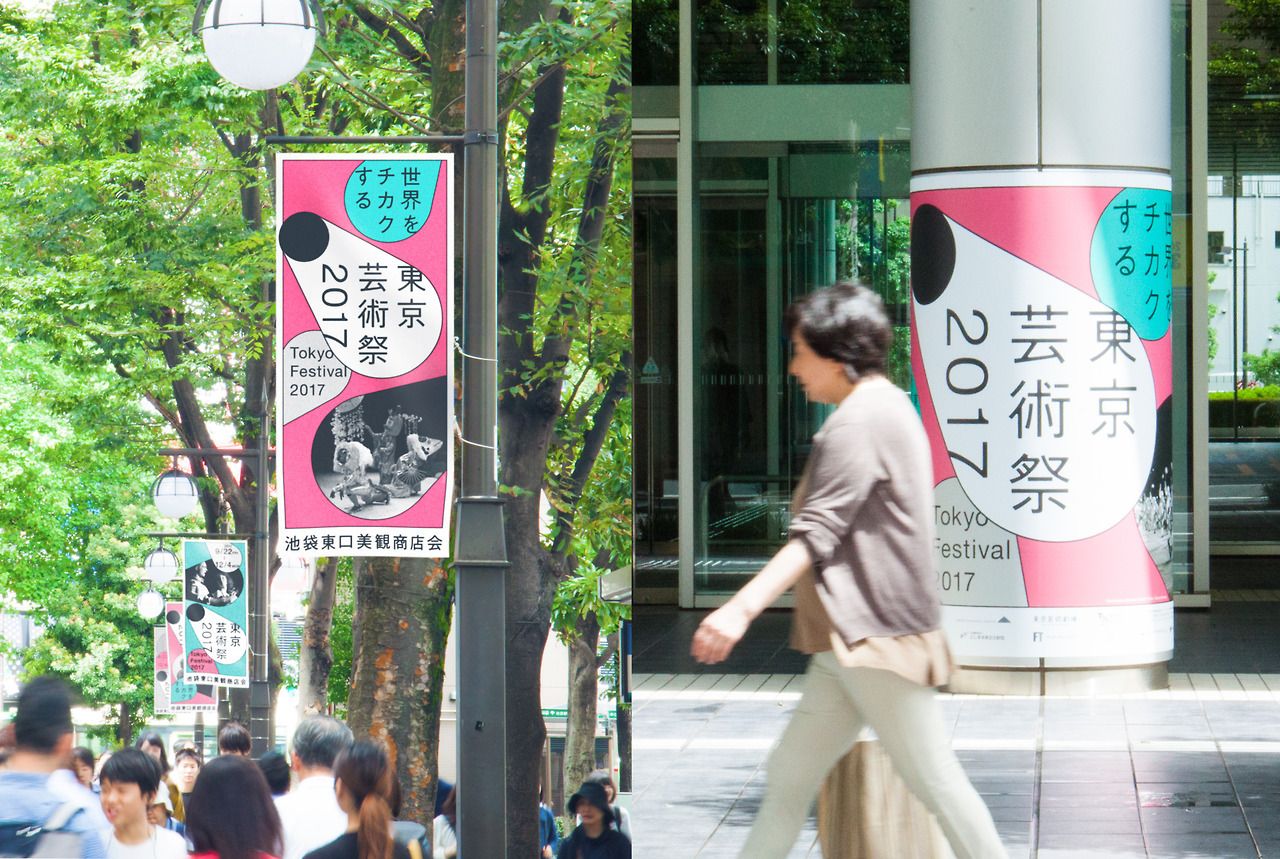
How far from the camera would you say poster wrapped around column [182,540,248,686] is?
6039mm

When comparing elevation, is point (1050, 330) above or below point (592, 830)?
above

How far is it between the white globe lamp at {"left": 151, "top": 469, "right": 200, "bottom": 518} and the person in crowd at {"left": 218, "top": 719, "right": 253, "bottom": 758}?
78 cm

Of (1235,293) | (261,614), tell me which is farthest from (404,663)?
(1235,293)

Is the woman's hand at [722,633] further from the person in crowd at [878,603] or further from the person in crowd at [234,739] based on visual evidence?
the person in crowd at [234,739]

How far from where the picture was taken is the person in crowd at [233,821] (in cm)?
407

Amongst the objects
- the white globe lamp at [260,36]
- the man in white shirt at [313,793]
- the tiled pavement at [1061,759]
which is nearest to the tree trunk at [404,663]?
the man in white shirt at [313,793]

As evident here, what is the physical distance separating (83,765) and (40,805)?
0.64m

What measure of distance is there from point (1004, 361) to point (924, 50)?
5.23 feet

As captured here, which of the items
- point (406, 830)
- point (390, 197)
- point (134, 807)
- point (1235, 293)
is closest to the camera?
point (134, 807)

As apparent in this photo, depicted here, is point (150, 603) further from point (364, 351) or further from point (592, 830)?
point (592, 830)

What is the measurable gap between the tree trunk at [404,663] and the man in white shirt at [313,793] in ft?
0.73

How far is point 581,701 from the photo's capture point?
604 centimetres

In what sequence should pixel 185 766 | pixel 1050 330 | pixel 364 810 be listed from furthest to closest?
pixel 1050 330 → pixel 185 766 → pixel 364 810

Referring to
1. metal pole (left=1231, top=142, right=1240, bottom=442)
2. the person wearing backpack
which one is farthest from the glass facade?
the person wearing backpack
